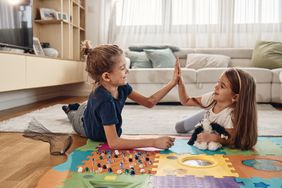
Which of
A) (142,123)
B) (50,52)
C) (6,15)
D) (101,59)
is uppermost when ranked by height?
(6,15)

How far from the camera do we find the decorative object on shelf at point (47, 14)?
4.03m

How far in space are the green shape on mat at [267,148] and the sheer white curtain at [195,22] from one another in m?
3.08

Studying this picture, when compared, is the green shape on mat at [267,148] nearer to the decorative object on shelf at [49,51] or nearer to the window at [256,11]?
the decorative object on shelf at [49,51]

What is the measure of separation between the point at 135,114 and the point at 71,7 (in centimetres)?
237

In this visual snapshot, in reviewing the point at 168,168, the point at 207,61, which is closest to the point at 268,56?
the point at 207,61

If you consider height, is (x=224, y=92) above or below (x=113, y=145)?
above

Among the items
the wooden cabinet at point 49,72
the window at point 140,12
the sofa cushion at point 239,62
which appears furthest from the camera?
the window at point 140,12

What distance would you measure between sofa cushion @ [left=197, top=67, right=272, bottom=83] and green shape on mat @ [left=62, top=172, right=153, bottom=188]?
2.42 meters

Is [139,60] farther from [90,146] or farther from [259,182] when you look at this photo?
[259,182]

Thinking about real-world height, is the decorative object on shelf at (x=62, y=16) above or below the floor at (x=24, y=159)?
above

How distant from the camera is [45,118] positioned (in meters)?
2.39

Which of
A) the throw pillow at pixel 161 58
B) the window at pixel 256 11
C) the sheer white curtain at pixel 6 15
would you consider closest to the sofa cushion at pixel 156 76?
the throw pillow at pixel 161 58

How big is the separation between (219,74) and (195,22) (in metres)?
1.43

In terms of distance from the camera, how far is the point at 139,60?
3852 millimetres
